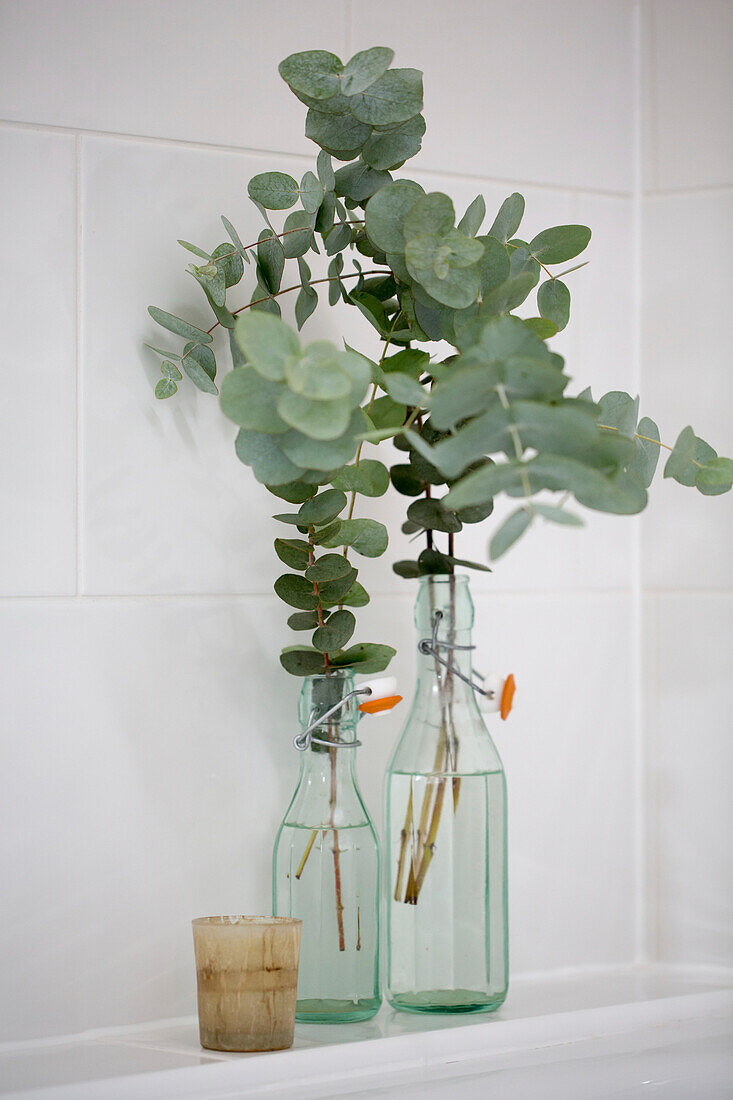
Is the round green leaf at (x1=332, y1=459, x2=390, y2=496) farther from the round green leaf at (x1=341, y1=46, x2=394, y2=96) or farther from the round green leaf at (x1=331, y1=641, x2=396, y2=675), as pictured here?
the round green leaf at (x1=341, y1=46, x2=394, y2=96)

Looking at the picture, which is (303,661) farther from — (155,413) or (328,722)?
(155,413)

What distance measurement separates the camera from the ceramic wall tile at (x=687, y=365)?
101 centimetres

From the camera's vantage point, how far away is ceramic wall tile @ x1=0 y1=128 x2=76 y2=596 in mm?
789

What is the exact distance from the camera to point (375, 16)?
926 mm

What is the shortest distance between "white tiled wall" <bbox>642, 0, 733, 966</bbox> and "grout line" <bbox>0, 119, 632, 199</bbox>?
7 centimetres

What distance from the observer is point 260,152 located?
882 millimetres

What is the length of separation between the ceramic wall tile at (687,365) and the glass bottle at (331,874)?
1.28ft

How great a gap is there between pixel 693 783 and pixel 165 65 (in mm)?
762

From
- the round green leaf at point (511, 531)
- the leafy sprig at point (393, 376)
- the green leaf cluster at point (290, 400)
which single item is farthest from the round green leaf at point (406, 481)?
the round green leaf at point (511, 531)

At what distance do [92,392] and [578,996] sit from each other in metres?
0.62

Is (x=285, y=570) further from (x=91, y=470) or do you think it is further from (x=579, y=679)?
(x=579, y=679)

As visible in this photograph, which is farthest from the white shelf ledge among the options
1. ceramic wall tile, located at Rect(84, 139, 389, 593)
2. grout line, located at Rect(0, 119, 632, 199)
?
grout line, located at Rect(0, 119, 632, 199)

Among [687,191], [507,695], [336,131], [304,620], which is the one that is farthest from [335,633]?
[687,191]

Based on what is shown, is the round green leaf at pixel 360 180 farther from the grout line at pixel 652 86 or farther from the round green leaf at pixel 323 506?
the grout line at pixel 652 86
